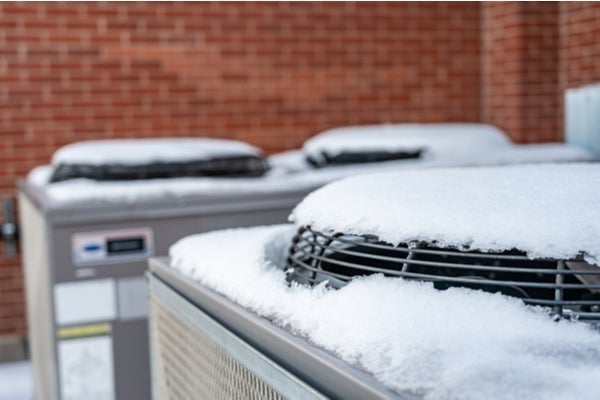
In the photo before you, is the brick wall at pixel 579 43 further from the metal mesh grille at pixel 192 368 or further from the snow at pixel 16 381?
the metal mesh grille at pixel 192 368

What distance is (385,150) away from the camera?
10.6 ft

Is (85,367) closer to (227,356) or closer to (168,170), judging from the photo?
(168,170)

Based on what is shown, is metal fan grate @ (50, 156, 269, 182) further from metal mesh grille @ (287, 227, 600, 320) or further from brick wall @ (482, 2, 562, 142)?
brick wall @ (482, 2, 562, 142)

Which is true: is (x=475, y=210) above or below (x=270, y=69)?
below

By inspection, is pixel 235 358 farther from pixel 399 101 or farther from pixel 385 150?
pixel 399 101

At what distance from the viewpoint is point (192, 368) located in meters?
1.15

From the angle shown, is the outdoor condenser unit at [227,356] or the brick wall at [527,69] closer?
the outdoor condenser unit at [227,356]

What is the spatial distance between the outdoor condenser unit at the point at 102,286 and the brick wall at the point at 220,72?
152 centimetres

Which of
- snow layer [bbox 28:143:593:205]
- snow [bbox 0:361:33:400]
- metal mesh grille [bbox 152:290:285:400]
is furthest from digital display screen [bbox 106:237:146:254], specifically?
snow [bbox 0:361:33:400]

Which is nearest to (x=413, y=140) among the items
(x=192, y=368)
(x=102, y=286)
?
(x=102, y=286)

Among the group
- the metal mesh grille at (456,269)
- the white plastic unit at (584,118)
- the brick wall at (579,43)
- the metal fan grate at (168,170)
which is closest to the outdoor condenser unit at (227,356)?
the metal mesh grille at (456,269)

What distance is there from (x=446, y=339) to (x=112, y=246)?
174 centimetres

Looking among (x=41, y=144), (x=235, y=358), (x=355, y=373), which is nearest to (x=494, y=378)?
(x=355, y=373)

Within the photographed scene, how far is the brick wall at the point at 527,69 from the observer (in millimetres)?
4223
